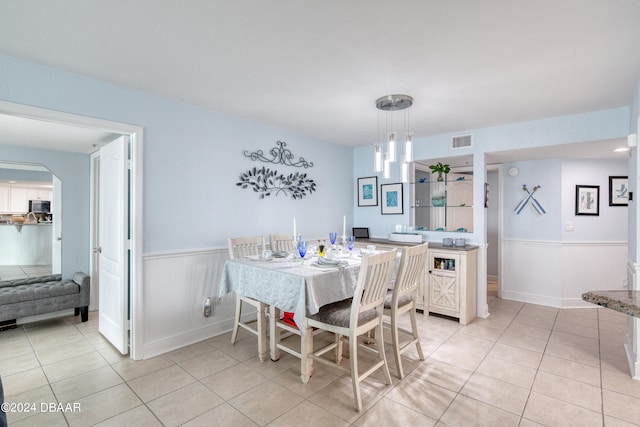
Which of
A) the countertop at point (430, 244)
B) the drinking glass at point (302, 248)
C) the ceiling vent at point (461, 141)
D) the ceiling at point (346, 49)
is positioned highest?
the ceiling at point (346, 49)

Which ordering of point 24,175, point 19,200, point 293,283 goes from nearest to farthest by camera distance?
point 293,283, point 24,175, point 19,200

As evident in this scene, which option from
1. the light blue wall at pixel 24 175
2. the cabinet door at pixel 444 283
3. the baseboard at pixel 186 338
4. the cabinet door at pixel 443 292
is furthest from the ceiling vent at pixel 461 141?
the light blue wall at pixel 24 175

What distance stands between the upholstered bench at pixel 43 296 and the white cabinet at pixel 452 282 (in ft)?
13.7

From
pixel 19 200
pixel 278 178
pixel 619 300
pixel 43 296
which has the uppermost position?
pixel 278 178

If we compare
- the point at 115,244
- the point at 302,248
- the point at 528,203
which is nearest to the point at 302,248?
the point at 302,248

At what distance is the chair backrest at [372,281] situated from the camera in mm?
2074

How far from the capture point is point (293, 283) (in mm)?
2314

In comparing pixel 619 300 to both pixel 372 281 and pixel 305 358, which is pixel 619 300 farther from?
pixel 305 358

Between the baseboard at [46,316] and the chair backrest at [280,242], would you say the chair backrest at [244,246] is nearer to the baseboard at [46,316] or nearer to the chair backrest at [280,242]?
the chair backrest at [280,242]

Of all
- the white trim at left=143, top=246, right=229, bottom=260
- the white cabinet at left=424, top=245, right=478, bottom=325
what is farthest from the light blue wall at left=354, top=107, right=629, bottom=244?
the white trim at left=143, top=246, right=229, bottom=260

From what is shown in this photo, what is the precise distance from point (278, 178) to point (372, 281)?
2161 millimetres

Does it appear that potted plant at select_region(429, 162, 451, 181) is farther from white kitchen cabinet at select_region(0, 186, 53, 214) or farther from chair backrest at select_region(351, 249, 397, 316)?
white kitchen cabinet at select_region(0, 186, 53, 214)

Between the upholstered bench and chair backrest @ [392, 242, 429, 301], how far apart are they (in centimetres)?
366

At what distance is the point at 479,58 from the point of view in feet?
6.91
